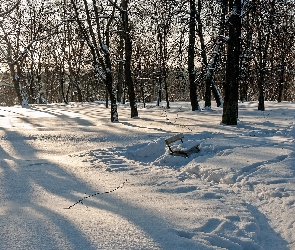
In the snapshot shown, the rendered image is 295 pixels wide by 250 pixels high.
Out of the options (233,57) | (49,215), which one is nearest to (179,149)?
(49,215)

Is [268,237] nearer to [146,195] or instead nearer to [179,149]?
[146,195]

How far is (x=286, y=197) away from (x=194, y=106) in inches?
533

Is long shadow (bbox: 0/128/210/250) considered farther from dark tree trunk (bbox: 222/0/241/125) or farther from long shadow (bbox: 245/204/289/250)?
dark tree trunk (bbox: 222/0/241/125)

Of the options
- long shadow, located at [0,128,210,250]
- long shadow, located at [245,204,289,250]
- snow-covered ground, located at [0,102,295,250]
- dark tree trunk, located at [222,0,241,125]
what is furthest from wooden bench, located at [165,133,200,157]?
dark tree trunk, located at [222,0,241,125]

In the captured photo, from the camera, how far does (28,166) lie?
20.0ft

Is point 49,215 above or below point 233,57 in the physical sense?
below

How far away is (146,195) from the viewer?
15.0ft

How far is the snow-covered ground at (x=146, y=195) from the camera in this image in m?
3.17

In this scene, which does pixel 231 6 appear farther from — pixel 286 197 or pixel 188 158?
pixel 286 197

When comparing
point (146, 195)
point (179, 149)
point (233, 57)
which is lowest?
point (146, 195)

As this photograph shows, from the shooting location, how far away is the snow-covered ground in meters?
3.17

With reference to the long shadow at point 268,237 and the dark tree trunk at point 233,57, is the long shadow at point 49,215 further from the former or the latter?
the dark tree trunk at point 233,57

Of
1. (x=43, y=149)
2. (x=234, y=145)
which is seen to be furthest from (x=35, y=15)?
(x=234, y=145)

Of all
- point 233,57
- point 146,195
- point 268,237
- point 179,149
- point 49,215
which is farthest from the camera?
point 233,57
